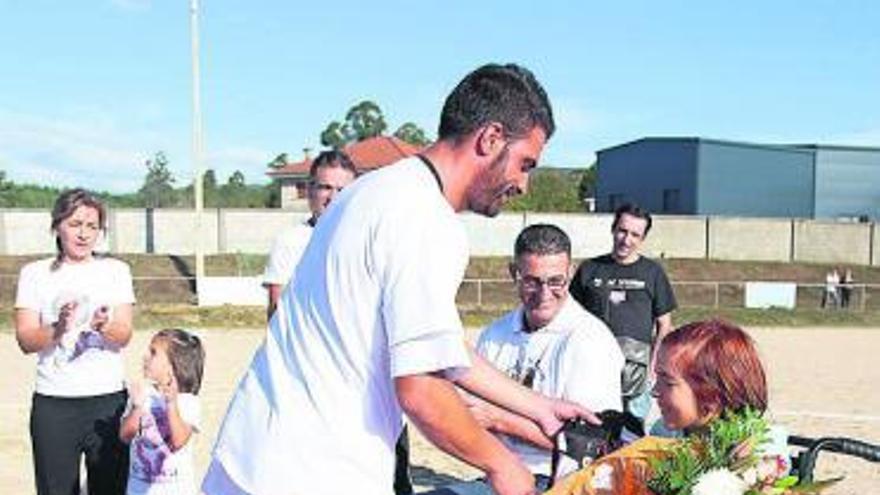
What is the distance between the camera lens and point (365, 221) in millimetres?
2191

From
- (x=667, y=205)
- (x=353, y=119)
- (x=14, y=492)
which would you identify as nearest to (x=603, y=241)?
(x=667, y=205)

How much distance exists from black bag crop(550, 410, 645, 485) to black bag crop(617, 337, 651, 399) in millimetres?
1126

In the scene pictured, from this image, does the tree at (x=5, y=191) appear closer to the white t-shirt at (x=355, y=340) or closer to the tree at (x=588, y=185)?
the tree at (x=588, y=185)

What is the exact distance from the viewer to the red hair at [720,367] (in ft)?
9.05

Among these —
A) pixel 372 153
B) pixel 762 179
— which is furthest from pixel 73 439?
pixel 372 153

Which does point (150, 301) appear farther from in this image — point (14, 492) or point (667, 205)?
point (667, 205)

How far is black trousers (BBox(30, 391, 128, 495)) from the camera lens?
4.41 metres

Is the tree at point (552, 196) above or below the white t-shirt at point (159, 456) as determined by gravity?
above

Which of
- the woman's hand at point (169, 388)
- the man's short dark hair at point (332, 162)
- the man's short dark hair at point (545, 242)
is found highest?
the man's short dark hair at point (332, 162)

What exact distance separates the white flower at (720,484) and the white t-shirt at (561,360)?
Result: 1151 mm

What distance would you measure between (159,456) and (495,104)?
2.78 meters

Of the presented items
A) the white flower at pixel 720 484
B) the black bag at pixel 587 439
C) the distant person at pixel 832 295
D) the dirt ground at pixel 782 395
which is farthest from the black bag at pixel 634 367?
the distant person at pixel 832 295

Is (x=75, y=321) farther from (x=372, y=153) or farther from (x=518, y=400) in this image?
(x=372, y=153)

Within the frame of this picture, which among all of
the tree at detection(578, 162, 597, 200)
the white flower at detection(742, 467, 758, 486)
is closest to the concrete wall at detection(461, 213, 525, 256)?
the tree at detection(578, 162, 597, 200)
